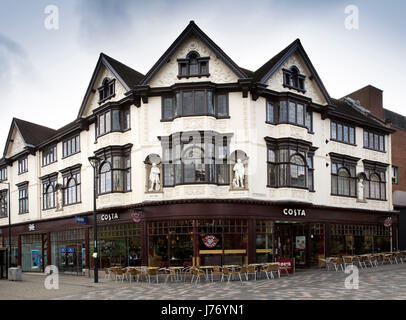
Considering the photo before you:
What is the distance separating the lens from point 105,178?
28.4 m

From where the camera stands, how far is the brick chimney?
39.1 m

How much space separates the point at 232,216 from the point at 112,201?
7.47 metres

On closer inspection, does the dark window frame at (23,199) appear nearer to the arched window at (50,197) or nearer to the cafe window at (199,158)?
the arched window at (50,197)

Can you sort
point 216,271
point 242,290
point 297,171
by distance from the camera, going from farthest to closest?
1. point 297,171
2. point 216,271
3. point 242,290

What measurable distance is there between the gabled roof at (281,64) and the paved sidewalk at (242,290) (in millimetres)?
11344

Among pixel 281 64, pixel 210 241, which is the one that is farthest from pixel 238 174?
pixel 281 64

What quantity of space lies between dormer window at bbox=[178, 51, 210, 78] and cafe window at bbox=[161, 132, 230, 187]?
3623 mm

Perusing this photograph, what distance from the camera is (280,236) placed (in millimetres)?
29016

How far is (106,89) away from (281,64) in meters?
11.2

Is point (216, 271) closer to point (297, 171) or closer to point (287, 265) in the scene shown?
point (287, 265)

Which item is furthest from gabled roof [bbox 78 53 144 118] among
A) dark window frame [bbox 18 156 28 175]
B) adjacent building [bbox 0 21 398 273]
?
dark window frame [bbox 18 156 28 175]

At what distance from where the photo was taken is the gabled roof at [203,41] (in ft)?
84.0
